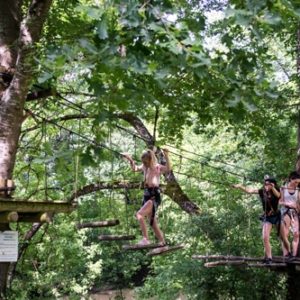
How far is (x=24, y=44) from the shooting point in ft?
14.1

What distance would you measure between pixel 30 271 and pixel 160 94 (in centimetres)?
732

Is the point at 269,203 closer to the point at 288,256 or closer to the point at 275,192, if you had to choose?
the point at 275,192

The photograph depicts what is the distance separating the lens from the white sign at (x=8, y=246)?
12.4 feet

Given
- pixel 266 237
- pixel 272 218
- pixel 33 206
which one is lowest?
pixel 266 237

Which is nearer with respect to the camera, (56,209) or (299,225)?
(56,209)

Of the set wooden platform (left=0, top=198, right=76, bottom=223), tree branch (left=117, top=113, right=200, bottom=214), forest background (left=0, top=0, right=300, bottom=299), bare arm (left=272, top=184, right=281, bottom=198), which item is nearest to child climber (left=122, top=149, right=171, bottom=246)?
forest background (left=0, top=0, right=300, bottom=299)

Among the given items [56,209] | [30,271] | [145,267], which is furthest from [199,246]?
[145,267]

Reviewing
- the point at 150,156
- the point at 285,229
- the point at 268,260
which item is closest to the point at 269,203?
the point at 285,229

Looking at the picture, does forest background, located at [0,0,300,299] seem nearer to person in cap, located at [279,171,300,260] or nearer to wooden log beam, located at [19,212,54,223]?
wooden log beam, located at [19,212,54,223]

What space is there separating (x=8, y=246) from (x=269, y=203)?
3064 mm

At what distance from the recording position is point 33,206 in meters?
3.88

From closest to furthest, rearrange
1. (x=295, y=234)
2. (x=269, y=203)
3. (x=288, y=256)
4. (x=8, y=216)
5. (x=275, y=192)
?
(x=8, y=216) < (x=275, y=192) < (x=269, y=203) < (x=288, y=256) < (x=295, y=234)

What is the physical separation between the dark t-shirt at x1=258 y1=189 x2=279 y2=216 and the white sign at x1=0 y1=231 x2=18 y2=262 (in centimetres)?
295

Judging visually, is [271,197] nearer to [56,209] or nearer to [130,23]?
[56,209]
